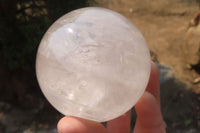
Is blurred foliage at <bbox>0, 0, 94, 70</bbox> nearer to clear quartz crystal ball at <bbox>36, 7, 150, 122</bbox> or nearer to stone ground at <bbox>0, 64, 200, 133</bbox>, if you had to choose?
stone ground at <bbox>0, 64, 200, 133</bbox>

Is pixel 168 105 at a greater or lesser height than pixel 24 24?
lesser

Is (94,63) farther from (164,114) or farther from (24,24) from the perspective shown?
(164,114)

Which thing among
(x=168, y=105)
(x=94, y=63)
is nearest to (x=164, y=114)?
(x=168, y=105)

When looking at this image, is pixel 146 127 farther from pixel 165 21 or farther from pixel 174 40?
pixel 165 21

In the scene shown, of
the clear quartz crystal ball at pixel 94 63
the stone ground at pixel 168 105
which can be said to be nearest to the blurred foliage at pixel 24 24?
the stone ground at pixel 168 105

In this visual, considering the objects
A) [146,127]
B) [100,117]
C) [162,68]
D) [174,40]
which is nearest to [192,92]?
[162,68]

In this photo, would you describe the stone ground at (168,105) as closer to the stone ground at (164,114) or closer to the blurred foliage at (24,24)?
the stone ground at (164,114)
